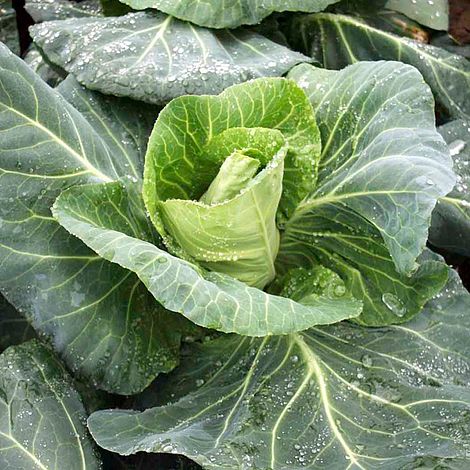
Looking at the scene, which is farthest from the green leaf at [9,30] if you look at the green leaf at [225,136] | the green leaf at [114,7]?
the green leaf at [225,136]

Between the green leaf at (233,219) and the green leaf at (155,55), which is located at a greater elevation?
the green leaf at (155,55)

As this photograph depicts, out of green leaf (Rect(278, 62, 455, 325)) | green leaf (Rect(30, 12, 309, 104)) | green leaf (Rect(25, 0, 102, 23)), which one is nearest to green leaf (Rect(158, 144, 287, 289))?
green leaf (Rect(278, 62, 455, 325))

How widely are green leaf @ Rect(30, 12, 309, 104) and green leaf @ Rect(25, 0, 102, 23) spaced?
234 mm

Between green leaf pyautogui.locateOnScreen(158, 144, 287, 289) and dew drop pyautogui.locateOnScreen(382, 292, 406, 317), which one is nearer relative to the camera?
green leaf pyautogui.locateOnScreen(158, 144, 287, 289)

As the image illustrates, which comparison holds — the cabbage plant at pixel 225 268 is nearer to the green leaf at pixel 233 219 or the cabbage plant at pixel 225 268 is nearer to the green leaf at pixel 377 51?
the green leaf at pixel 233 219

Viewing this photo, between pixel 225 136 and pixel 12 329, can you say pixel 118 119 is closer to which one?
pixel 225 136

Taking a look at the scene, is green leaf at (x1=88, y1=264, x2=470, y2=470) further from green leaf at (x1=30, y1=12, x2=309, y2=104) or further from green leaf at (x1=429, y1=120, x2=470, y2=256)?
green leaf at (x1=30, y1=12, x2=309, y2=104)

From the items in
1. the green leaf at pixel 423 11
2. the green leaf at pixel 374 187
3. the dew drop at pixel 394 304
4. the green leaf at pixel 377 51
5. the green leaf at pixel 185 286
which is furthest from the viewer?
the green leaf at pixel 423 11

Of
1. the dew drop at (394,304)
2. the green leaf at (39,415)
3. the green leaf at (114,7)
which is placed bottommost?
the dew drop at (394,304)

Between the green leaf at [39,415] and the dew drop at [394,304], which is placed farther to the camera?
the dew drop at [394,304]

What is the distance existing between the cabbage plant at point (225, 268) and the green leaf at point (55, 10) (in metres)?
0.37

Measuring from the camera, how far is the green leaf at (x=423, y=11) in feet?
5.70

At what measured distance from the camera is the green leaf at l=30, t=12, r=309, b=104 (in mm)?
1352

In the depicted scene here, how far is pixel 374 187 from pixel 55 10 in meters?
0.99
